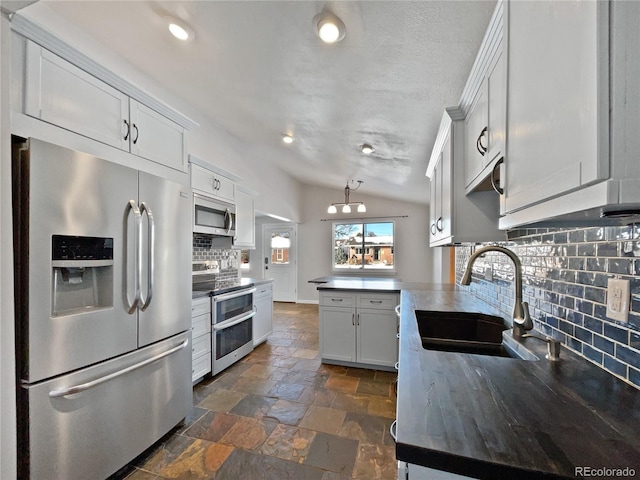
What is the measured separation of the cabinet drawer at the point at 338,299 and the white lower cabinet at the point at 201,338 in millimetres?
1188

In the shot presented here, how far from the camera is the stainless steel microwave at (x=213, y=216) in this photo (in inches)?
110

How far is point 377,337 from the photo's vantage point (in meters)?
2.94

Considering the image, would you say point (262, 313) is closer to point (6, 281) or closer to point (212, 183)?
point (212, 183)

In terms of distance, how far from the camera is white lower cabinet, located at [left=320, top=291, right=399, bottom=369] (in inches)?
114

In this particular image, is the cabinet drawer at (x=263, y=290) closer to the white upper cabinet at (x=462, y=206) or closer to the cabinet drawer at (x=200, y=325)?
the cabinet drawer at (x=200, y=325)

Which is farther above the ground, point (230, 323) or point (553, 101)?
point (553, 101)

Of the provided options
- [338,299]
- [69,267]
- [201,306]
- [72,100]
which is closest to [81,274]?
[69,267]

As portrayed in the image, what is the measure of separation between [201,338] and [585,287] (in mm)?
2732

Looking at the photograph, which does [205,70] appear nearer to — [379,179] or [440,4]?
[440,4]

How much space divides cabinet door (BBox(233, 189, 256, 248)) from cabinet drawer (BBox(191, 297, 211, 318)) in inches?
40.5

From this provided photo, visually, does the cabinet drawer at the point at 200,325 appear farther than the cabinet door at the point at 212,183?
No

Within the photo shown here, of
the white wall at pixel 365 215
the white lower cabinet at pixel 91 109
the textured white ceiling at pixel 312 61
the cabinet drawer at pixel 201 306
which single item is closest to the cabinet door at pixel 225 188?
the textured white ceiling at pixel 312 61

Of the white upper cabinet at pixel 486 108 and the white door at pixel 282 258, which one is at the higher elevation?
the white upper cabinet at pixel 486 108

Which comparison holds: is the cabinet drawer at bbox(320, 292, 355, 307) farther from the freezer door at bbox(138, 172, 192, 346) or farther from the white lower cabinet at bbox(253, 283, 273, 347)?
the freezer door at bbox(138, 172, 192, 346)
